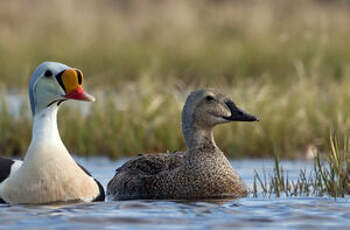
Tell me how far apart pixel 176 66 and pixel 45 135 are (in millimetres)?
12662

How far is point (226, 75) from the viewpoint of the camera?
19.1 metres

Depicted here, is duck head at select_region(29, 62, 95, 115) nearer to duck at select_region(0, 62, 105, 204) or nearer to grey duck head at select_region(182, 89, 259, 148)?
duck at select_region(0, 62, 105, 204)

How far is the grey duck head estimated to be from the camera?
8.09 metres

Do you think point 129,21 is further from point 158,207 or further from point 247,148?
point 158,207

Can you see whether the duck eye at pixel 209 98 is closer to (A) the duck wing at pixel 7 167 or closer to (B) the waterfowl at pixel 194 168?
(B) the waterfowl at pixel 194 168

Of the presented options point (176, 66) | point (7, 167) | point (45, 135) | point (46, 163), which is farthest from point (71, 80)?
point (176, 66)

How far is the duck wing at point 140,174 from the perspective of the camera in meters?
7.93

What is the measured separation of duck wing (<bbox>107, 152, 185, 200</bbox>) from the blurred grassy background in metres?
2.45

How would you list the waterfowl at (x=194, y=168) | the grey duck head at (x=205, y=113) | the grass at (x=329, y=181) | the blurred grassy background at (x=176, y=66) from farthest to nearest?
the blurred grassy background at (x=176, y=66)
the grey duck head at (x=205, y=113)
the waterfowl at (x=194, y=168)
the grass at (x=329, y=181)

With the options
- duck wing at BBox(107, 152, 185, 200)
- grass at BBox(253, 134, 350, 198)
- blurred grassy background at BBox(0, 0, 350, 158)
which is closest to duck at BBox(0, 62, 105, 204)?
duck wing at BBox(107, 152, 185, 200)

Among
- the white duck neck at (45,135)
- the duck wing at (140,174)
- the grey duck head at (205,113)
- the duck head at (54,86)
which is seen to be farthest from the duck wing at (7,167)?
the grey duck head at (205,113)

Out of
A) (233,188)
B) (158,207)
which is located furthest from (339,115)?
(158,207)

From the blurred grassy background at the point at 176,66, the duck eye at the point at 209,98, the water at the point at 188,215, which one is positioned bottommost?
the water at the point at 188,215

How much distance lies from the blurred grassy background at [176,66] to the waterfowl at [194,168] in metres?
2.25
